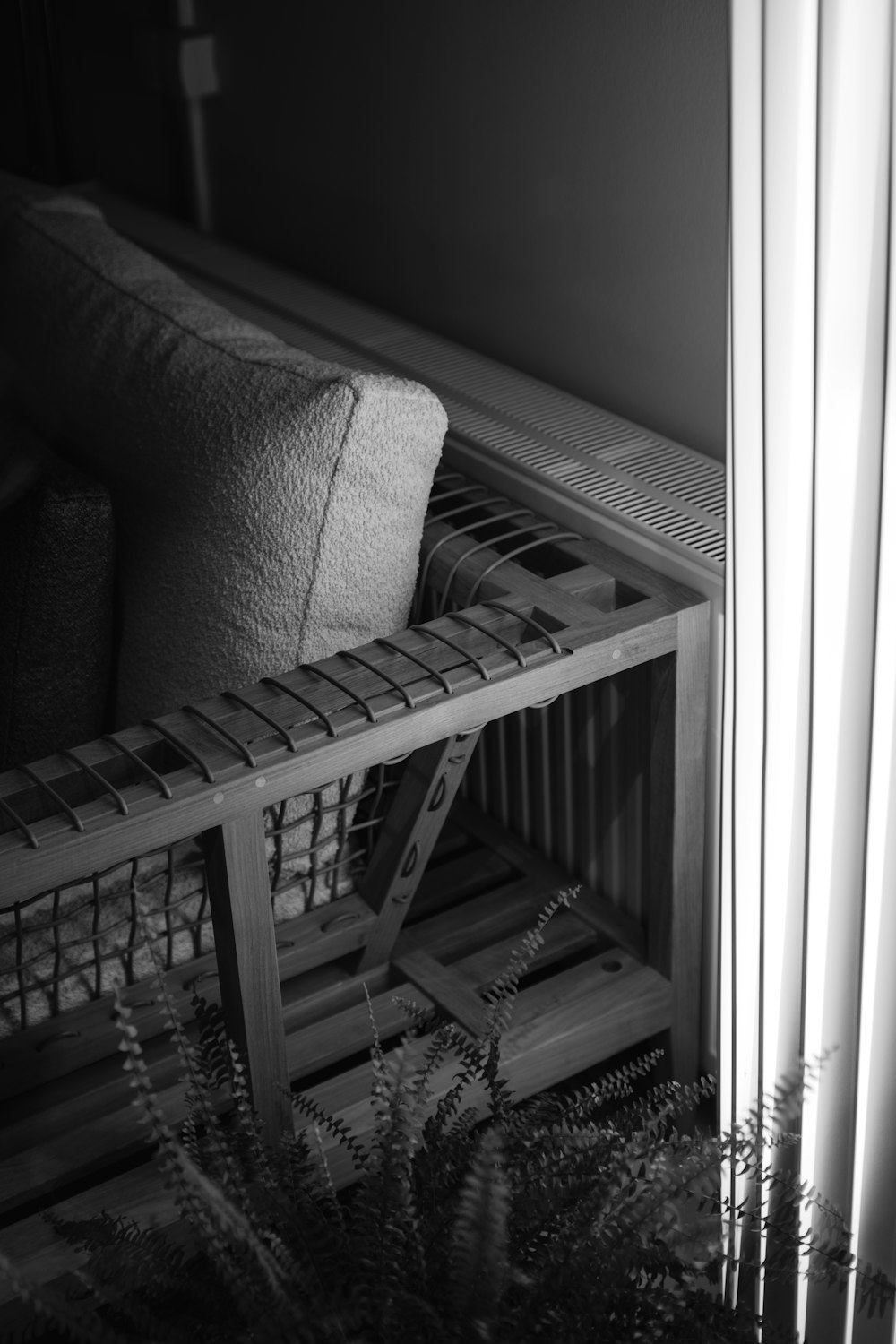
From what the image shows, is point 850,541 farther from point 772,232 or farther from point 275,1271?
point 275,1271

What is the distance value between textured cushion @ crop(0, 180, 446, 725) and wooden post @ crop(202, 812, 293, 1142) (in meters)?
0.24

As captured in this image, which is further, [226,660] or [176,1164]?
[226,660]

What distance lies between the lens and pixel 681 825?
140 cm

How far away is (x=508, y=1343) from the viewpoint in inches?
35.3

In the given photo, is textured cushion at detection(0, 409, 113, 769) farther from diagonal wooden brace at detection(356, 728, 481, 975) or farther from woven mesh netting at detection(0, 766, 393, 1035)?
diagonal wooden brace at detection(356, 728, 481, 975)

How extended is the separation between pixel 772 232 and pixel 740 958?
0.55 metres

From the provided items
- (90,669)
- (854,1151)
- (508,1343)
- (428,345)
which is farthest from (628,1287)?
(428,345)

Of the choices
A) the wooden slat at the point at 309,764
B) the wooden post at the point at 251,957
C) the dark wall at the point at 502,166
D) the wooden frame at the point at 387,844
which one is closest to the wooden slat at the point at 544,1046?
the wooden frame at the point at 387,844

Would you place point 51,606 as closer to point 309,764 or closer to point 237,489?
point 237,489

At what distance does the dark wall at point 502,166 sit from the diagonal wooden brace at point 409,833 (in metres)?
0.46

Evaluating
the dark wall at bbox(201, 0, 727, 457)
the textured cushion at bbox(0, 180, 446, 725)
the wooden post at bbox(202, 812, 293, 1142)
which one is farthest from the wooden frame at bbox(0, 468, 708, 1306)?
the dark wall at bbox(201, 0, 727, 457)

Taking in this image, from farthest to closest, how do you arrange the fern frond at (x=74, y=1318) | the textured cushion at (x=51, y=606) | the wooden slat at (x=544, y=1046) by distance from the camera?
the textured cushion at (x=51, y=606) → the wooden slat at (x=544, y=1046) → the fern frond at (x=74, y=1318)

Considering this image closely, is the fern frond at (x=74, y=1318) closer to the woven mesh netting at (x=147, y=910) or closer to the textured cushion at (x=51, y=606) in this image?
the woven mesh netting at (x=147, y=910)

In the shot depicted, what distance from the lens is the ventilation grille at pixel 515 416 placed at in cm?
143
